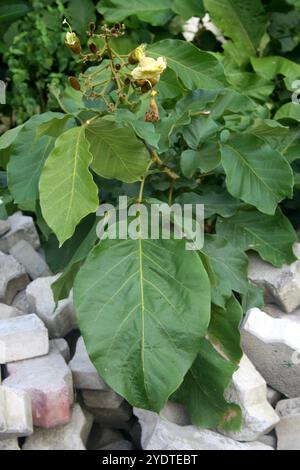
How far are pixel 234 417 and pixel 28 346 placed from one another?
47cm

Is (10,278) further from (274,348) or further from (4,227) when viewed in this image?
(274,348)

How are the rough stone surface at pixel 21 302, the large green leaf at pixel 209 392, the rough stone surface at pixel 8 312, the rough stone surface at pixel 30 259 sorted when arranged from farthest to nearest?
the rough stone surface at pixel 30 259, the rough stone surface at pixel 21 302, the rough stone surface at pixel 8 312, the large green leaf at pixel 209 392

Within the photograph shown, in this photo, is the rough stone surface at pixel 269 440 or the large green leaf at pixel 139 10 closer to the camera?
the rough stone surface at pixel 269 440

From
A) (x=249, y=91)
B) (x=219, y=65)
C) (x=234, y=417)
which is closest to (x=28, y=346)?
(x=234, y=417)

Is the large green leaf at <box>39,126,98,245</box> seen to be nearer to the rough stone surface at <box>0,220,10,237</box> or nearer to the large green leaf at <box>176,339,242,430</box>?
the large green leaf at <box>176,339,242,430</box>

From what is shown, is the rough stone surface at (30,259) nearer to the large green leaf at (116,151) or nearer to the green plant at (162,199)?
the green plant at (162,199)

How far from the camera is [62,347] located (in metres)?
1.79

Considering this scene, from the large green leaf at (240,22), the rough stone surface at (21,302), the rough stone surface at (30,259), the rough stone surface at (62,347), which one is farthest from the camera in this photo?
the large green leaf at (240,22)

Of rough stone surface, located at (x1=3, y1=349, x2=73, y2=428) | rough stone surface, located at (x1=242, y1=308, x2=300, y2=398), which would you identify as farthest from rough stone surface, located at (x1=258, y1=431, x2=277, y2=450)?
rough stone surface, located at (x1=3, y1=349, x2=73, y2=428)

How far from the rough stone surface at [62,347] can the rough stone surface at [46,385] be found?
57 mm

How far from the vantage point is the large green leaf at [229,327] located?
164cm

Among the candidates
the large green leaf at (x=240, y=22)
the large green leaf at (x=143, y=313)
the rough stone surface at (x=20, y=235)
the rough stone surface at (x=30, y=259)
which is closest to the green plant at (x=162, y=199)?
the large green leaf at (x=143, y=313)

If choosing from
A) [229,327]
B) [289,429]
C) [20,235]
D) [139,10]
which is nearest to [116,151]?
[229,327]

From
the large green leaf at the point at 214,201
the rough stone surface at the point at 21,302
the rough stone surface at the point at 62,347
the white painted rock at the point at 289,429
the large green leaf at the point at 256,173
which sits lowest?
the rough stone surface at the point at 21,302
